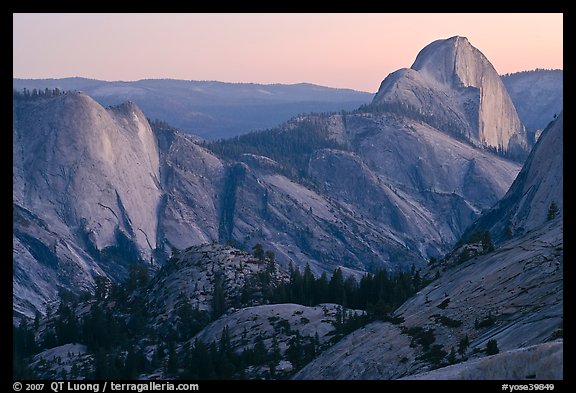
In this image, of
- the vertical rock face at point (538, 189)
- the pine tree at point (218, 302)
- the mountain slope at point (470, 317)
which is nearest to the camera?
the mountain slope at point (470, 317)

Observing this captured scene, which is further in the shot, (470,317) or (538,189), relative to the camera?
(538,189)

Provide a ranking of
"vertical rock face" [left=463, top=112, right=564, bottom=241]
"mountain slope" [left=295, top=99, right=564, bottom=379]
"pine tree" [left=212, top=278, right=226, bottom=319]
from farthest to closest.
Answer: "vertical rock face" [left=463, top=112, right=564, bottom=241], "pine tree" [left=212, top=278, right=226, bottom=319], "mountain slope" [left=295, top=99, right=564, bottom=379]

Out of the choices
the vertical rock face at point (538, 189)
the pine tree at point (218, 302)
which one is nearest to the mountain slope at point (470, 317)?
the pine tree at point (218, 302)

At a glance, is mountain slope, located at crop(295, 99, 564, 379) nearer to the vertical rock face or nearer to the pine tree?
the pine tree

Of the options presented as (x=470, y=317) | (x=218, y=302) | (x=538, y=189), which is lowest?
(x=470, y=317)

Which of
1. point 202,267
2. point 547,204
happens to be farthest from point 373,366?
point 547,204

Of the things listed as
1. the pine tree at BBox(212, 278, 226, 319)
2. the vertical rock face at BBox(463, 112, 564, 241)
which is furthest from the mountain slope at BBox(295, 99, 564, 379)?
the vertical rock face at BBox(463, 112, 564, 241)

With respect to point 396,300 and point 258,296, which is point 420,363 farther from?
point 258,296

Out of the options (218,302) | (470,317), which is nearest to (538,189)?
(218,302)

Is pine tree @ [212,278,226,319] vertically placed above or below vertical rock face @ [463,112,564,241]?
below

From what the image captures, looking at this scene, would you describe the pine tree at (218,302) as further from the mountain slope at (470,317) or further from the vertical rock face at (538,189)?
the vertical rock face at (538,189)

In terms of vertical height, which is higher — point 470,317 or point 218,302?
point 218,302

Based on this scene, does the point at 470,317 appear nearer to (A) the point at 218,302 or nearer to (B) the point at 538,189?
(A) the point at 218,302

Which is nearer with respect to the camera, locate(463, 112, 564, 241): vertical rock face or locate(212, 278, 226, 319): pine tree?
locate(212, 278, 226, 319): pine tree
